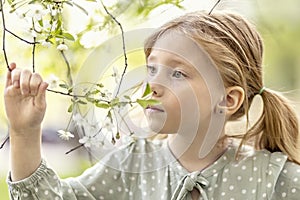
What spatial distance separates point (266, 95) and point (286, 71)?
2.09 feet

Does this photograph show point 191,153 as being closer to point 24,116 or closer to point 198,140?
point 198,140

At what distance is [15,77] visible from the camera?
2.89ft

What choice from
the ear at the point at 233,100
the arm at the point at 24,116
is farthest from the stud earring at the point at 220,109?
the arm at the point at 24,116

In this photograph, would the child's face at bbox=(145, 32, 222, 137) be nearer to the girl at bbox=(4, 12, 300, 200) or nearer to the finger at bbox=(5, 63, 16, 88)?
→ the girl at bbox=(4, 12, 300, 200)

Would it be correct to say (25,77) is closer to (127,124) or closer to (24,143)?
(24,143)

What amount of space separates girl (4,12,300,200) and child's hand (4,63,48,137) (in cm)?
3

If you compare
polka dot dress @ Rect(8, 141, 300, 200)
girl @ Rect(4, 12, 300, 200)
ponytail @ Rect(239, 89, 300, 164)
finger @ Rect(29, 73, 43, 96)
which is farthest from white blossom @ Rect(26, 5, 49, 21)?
ponytail @ Rect(239, 89, 300, 164)

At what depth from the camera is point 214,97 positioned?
3.42 feet

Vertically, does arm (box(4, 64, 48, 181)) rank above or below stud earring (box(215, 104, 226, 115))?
above

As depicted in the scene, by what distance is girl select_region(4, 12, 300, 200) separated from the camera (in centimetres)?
100

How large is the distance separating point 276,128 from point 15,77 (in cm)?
44

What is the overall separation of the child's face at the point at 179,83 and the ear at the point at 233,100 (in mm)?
18

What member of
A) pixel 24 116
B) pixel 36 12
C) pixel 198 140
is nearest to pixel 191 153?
pixel 198 140

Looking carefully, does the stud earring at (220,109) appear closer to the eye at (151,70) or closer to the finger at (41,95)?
the eye at (151,70)
